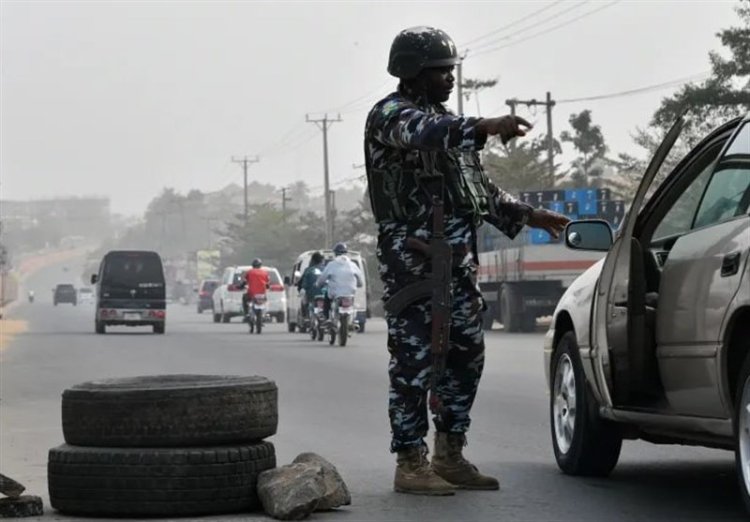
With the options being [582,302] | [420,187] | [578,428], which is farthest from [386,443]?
[420,187]

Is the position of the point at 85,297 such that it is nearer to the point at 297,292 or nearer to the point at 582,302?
the point at 297,292

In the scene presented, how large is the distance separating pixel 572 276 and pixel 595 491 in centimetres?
2826

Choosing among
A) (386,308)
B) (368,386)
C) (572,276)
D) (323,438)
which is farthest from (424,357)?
(572,276)

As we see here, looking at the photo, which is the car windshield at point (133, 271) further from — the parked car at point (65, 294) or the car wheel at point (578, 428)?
the parked car at point (65, 294)

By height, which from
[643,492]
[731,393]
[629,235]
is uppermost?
[629,235]

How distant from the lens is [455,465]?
26.4ft

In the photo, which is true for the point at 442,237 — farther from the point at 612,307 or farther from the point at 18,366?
the point at 18,366

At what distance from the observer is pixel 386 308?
7.80m

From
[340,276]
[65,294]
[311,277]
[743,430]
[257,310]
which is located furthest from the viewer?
[65,294]

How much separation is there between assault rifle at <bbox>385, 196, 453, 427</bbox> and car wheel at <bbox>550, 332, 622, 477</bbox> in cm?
107

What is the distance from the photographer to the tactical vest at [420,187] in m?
7.80

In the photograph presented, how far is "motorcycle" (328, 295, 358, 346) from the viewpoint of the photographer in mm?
30812

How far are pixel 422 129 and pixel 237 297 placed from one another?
50.4m

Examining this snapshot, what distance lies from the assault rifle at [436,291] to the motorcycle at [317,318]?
990 inches
